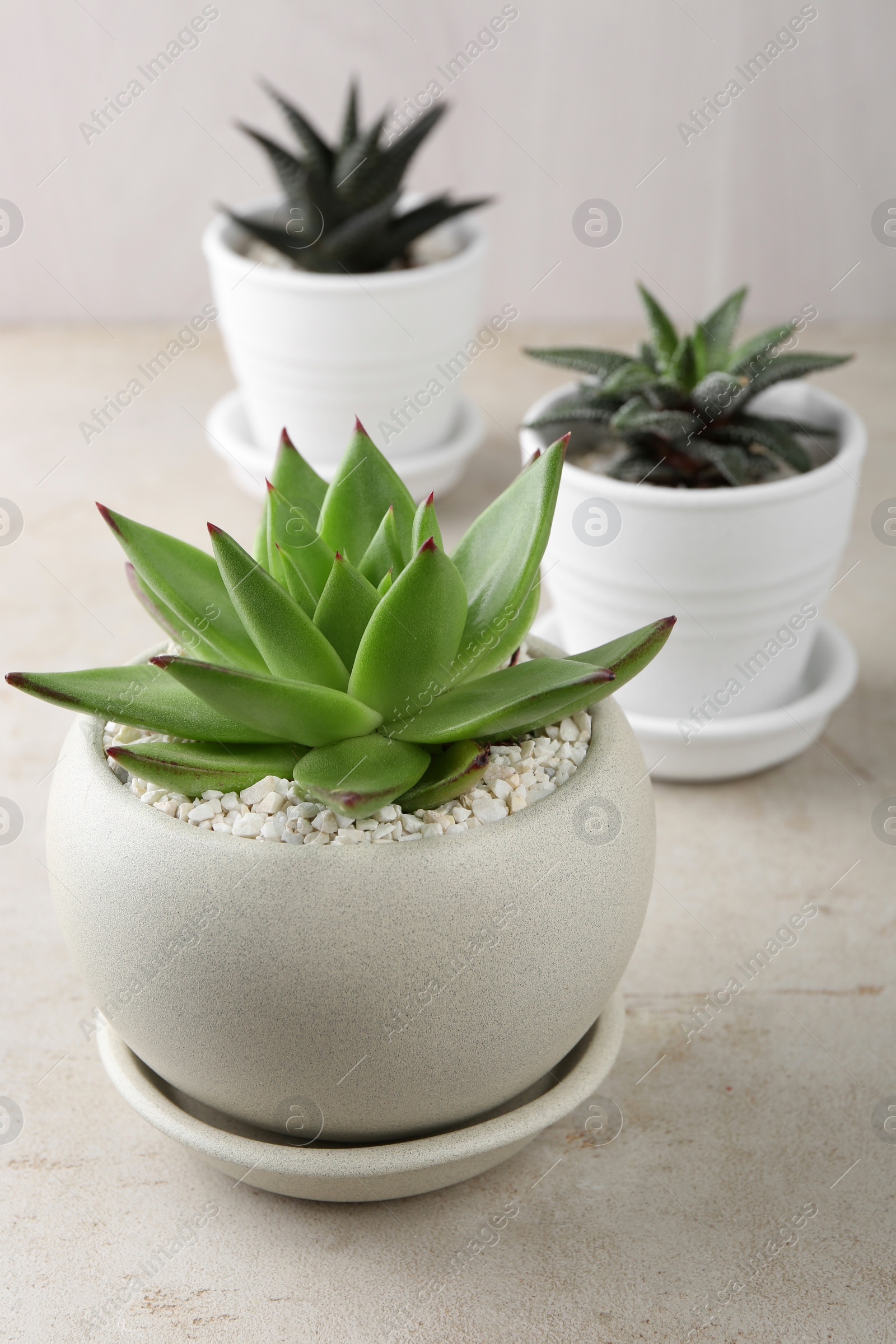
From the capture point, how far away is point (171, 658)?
0.84m

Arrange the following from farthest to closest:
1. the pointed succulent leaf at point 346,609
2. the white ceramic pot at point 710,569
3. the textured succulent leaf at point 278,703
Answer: the white ceramic pot at point 710,569
the pointed succulent leaf at point 346,609
the textured succulent leaf at point 278,703

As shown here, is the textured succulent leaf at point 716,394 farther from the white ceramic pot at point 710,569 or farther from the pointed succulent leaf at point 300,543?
the pointed succulent leaf at point 300,543

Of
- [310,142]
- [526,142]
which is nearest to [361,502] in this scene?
[310,142]

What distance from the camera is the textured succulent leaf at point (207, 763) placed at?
920mm

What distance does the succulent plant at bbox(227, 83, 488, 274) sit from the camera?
212cm

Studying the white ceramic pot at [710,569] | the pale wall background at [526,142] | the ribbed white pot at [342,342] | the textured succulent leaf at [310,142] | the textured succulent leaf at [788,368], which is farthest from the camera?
the pale wall background at [526,142]

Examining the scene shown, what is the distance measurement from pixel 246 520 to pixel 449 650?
1353 mm

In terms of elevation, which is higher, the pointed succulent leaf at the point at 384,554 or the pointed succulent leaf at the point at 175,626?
the pointed succulent leaf at the point at 175,626

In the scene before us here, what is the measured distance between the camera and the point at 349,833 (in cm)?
91

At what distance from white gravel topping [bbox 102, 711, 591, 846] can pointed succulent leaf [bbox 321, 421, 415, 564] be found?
0.20m

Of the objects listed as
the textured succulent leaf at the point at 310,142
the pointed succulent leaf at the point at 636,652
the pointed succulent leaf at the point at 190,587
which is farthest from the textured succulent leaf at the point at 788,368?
the textured succulent leaf at the point at 310,142

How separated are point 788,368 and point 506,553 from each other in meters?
0.72

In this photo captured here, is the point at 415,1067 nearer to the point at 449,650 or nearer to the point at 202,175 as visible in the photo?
the point at 449,650

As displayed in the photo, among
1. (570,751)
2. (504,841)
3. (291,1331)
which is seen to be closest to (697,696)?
(570,751)
